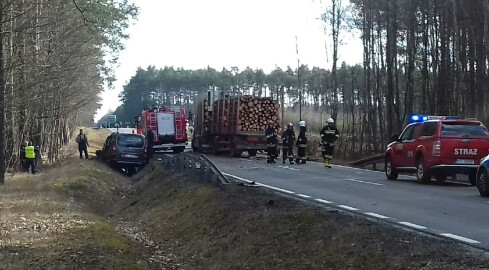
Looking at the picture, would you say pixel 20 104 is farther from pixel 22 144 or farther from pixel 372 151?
pixel 372 151

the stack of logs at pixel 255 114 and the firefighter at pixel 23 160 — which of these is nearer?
the firefighter at pixel 23 160

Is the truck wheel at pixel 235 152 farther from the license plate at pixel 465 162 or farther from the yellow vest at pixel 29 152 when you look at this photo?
the license plate at pixel 465 162

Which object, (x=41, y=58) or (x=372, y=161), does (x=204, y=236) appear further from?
(x=41, y=58)

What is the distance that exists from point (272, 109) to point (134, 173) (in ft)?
25.5

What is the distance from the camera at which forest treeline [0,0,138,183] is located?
21.2 metres

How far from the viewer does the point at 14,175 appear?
28234 millimetres

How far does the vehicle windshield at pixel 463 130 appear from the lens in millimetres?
17891

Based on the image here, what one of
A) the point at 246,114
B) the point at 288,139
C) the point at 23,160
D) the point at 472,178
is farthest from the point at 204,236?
the point at 246,114

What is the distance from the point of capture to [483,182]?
1478 cm

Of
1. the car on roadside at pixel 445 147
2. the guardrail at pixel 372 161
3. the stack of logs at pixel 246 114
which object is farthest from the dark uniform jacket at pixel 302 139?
the car on roadside at pixel 445 147

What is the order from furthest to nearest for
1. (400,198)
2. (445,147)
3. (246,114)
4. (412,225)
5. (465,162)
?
(246,114) < (445,147) < (465,162) < (400,198) < (412,225)

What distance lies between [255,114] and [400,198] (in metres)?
19.4

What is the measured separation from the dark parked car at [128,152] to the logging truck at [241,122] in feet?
15.5

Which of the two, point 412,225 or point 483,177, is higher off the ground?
point 483,177
